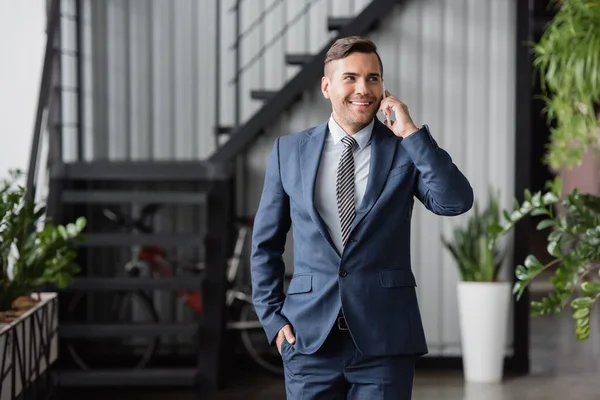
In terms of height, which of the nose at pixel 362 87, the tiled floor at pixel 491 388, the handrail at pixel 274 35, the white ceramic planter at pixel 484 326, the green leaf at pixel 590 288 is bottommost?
the tiled floor at pixel 491 388

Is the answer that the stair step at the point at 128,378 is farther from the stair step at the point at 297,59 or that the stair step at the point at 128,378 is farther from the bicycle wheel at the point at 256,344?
the stair step at the point at 297,59

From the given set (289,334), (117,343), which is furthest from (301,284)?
(117,343)

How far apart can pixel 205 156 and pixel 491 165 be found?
1.78 m

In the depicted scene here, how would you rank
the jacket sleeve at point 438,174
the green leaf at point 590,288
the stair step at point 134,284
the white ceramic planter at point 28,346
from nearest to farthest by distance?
the jacket sleeve at point 438,174, the green leaf at point 590,288, the white ceramic planter at point 28,346, the stair step at point 134,284

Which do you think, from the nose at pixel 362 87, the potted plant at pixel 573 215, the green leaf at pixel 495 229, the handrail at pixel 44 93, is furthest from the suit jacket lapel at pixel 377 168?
the handrail at pixel 44 93

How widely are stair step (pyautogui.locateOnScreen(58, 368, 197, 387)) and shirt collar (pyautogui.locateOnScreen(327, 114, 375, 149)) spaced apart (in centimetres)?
298

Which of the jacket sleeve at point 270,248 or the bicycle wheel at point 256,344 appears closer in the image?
the jacket sleeve at point 270,248

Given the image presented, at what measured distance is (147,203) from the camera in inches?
216

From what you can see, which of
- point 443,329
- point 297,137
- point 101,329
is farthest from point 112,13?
point 297,137

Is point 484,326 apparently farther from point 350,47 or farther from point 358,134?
point 350,47

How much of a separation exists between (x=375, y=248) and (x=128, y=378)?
3141mm

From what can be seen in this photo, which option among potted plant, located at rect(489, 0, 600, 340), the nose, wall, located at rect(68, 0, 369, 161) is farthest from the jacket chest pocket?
wall, located at rect(68, 0, 369, 161)

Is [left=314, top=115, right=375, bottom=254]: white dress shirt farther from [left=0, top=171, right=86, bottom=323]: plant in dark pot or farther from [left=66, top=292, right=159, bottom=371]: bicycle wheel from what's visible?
[left=66, top=292, right=159, bottom=371]: bicycle wheel

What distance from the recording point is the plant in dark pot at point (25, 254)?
3.75 m
